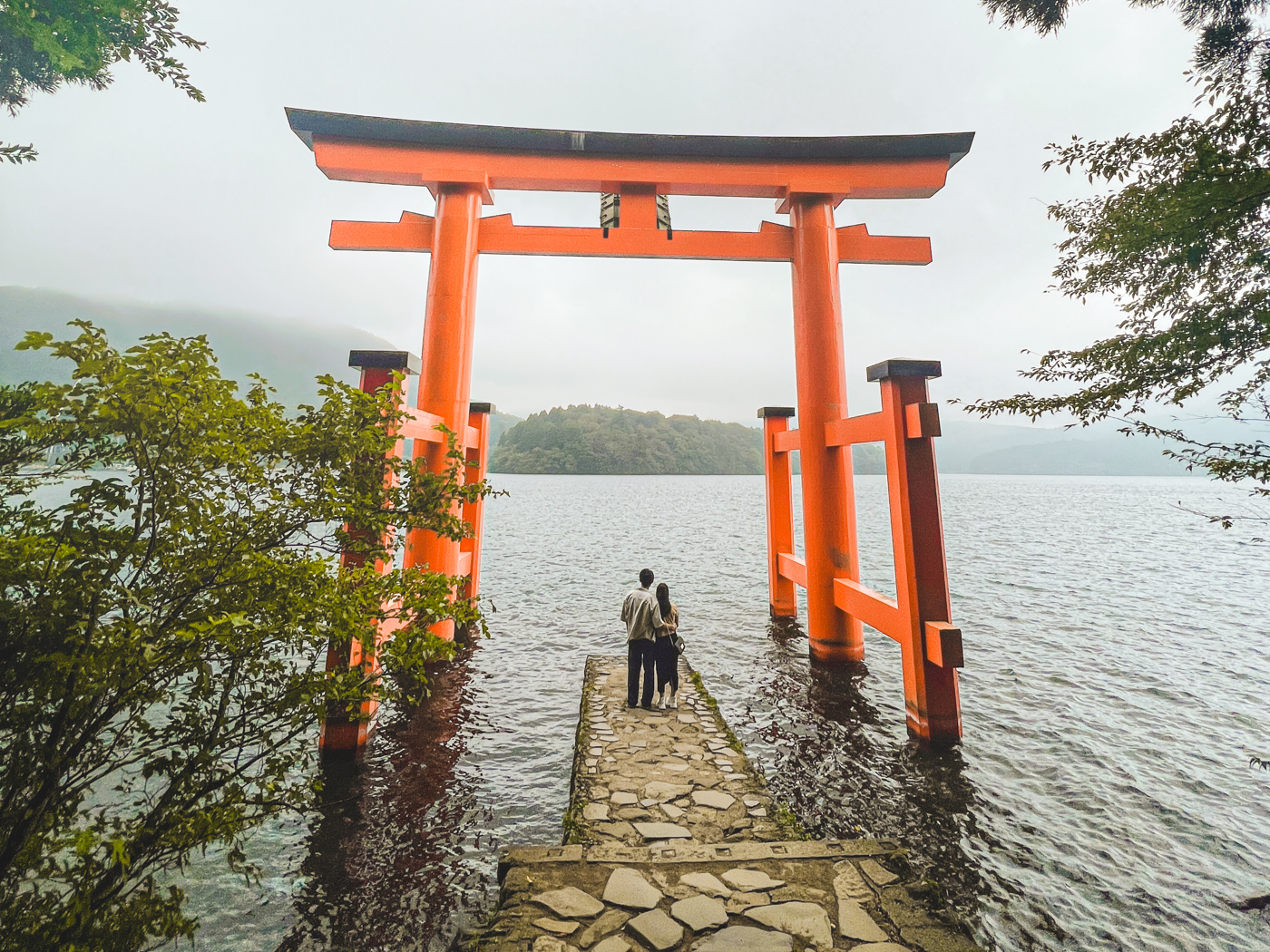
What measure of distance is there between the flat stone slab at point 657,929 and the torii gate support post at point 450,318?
5478 millimetres

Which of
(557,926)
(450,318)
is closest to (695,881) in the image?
(557,926)

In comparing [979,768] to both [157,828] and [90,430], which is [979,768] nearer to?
[157,828]

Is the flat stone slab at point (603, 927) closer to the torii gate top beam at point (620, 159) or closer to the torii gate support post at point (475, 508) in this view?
the torii gate support post at point (475, 508)

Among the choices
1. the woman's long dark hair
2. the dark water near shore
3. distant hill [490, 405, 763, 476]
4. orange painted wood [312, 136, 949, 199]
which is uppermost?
distant hill [490, 405, 763, 476]

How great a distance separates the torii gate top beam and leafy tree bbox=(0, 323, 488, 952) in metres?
6.99

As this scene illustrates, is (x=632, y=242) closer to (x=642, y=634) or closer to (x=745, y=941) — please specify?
(x=642, y=634)

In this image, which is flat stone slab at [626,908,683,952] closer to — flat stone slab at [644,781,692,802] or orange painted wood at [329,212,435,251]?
flat stone slab at [644,781,692,802]

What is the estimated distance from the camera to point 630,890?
323 centimetres

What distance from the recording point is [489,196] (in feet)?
28.3

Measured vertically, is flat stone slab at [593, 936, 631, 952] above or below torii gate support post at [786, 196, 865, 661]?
below

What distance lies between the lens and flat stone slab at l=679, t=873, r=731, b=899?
10.5 ft

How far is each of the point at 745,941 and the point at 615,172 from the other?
9408mm

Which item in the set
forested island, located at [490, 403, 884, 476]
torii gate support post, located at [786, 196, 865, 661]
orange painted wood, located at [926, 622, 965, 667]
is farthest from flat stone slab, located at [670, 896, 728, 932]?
forested island, located at [490, 403, 884, 476]

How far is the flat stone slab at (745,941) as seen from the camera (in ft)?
9.02
